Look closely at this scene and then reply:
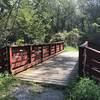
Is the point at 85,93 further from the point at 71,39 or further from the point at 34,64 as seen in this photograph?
the point at 71,39

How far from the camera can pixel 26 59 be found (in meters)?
8.48

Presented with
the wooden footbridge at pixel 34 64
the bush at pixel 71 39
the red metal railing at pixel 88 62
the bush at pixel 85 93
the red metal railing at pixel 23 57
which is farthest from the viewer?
the bush at pixel 71 39

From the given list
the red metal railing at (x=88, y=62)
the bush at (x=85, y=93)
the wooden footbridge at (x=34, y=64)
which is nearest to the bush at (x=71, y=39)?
the wooden footbridge at (x=34, y=64)

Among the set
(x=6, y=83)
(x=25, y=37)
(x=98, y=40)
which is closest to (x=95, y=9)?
(x=98, y=40)

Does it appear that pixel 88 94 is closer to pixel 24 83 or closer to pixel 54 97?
pixel 54 97

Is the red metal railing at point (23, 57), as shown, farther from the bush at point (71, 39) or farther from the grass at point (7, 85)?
the bush at point (71, 39)

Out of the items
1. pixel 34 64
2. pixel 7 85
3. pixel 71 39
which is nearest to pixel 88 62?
pixel 7 85

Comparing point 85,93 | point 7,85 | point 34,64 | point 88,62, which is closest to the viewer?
point 85,93

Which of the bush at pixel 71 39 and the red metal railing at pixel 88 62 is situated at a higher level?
the red metal railing at pixel 88 62

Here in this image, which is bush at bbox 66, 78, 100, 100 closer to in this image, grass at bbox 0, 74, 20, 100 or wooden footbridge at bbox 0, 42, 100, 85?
wooden footbridge at bbox 0, 42, 100, 85

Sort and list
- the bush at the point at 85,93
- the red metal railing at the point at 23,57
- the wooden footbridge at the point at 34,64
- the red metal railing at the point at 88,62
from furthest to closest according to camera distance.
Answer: the red metal railing at the point at 23,57
the wooden footbridge at the point at 34,64
the red metal railing at the point at 88,62
the bush at the point at 85,93

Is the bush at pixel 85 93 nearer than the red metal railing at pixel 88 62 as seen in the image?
Yes

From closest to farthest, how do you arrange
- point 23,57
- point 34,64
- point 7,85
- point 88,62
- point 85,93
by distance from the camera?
point 85,93 < point 7,85 < point 88,62 < point 23,57 < point 34,64

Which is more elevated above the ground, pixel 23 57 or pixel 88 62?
pixel 88 62
